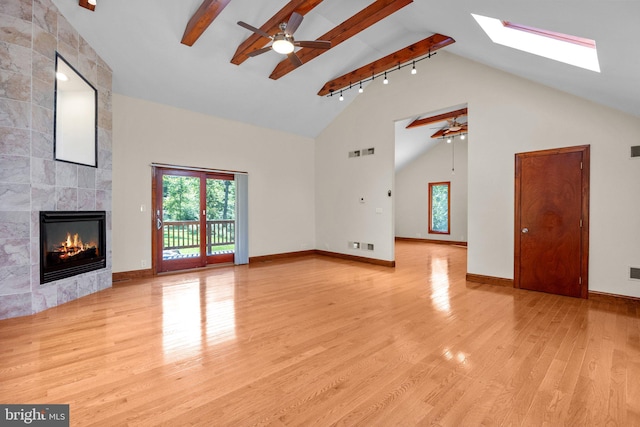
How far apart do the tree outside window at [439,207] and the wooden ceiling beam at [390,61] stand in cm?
602

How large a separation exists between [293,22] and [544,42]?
2782 mm

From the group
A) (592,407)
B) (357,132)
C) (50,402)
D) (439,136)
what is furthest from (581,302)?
(439,136)

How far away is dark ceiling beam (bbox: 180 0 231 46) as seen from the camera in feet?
12.2

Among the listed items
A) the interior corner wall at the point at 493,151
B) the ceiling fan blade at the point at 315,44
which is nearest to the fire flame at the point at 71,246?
the ceiling fan blade at the point at 315,44

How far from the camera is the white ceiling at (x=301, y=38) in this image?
7.84ft

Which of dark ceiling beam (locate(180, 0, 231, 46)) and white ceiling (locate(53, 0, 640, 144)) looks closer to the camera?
white ceiling (locate(53, 0, 640, 144))

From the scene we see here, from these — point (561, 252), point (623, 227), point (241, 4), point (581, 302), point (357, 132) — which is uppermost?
point (241, 4)

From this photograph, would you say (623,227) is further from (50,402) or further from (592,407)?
(50,402)

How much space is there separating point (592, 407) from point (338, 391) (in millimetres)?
1637

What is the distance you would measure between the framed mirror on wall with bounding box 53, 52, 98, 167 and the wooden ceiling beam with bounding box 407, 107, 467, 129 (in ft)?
24.9

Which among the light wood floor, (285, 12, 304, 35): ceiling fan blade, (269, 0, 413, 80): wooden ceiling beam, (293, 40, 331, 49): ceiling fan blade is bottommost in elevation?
the light wood floor

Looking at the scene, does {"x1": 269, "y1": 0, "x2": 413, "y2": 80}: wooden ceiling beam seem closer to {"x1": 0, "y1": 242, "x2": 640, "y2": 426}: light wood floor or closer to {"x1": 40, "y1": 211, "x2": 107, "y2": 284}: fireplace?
{"x1": 0, "y1": 242, "x2": 640, "y2": 426}: light wood floor

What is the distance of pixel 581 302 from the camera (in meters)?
4.01

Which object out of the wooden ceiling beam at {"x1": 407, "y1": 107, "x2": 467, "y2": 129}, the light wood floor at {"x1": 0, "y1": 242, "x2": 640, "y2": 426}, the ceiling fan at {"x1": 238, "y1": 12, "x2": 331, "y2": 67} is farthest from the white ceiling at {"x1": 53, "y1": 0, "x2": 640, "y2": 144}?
the wooden ceiling beam at {"x1": 407, "y1": 107, "x2": 467, "y2": 129}
